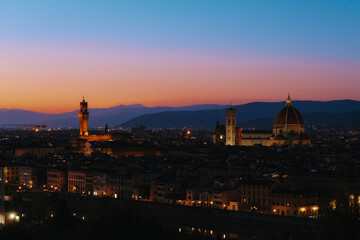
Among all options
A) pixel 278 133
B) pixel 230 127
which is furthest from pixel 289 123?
pixel 230 127

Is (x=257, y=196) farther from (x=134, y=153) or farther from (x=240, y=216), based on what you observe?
(x=134, y=153)

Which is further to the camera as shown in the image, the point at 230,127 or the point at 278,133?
the point at 230,127

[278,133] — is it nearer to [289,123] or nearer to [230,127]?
[289,123]

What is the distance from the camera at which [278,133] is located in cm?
11744

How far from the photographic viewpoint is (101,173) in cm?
6066

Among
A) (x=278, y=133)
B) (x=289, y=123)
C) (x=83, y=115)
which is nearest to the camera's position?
(x=289, y=123)

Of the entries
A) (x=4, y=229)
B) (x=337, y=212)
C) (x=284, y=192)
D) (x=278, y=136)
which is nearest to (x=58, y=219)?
(x=4, y=229)

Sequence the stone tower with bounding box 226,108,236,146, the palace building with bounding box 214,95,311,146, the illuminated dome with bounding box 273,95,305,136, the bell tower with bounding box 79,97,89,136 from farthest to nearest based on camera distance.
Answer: the stone tower with bounding box 226,108,236,146 < the bell tower with bounding box 79,97,89,136 < the illuminated dome with bounding box 273,95,305,136 < the palace building with bounding box 214,95,311,146

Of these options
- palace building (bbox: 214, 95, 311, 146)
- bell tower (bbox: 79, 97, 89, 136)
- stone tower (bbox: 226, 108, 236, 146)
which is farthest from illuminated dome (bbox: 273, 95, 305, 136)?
bell tower (bbox: 79, 97, 89, 136)

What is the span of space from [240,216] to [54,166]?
32.1m

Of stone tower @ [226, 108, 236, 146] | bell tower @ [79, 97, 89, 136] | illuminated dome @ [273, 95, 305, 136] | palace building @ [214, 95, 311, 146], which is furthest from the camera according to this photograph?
stone tower @ [226, 108, 236, 146]

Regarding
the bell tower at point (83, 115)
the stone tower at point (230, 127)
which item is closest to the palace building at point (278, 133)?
the stone tower at point (230, 127)

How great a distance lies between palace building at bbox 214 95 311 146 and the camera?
11594cm

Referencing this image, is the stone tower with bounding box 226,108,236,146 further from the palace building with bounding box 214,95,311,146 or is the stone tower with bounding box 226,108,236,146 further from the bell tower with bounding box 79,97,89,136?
the bell tower with bounding box 79,97,89,136
